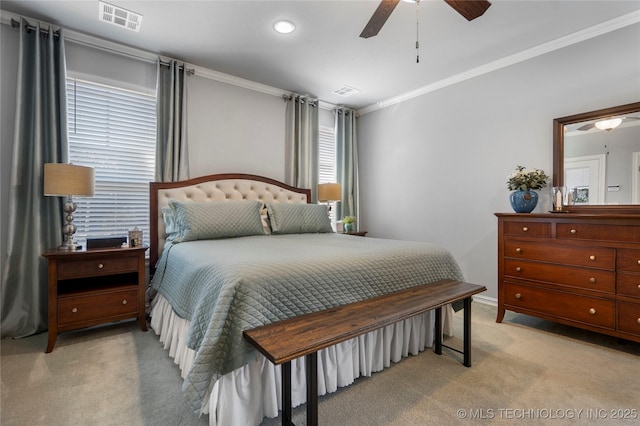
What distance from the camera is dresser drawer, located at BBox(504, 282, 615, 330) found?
7.43 feet

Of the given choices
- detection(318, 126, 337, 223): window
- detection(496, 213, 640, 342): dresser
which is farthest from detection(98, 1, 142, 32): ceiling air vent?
detection(496, 213, 640, 342): dresser

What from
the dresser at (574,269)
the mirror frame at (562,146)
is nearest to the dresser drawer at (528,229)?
the dresser at (574,269)

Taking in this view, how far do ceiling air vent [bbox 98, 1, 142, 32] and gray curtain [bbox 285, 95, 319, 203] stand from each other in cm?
193

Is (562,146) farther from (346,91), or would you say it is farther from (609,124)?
(346,91)

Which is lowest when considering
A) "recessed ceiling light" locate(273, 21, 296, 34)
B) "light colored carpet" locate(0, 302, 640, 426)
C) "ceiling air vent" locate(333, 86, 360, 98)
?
"light colored carpet" locate(0, 302, 640, 426)

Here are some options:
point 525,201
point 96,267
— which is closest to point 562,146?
point 525,201

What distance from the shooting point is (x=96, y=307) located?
2430mm

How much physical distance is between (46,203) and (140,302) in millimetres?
1177

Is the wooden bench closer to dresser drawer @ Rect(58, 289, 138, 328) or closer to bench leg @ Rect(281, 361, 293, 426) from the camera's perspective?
bench leg @ Rect(281, 361, 293, 426)

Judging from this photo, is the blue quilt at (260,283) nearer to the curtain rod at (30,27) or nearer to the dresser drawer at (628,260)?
→ the dresser drawer at (628,260)

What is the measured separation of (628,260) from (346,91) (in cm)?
339

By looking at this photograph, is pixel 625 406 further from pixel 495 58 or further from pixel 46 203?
pixel 46 203

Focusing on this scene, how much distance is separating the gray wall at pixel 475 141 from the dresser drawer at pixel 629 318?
1.12 m

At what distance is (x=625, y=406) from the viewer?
163 centimetres
